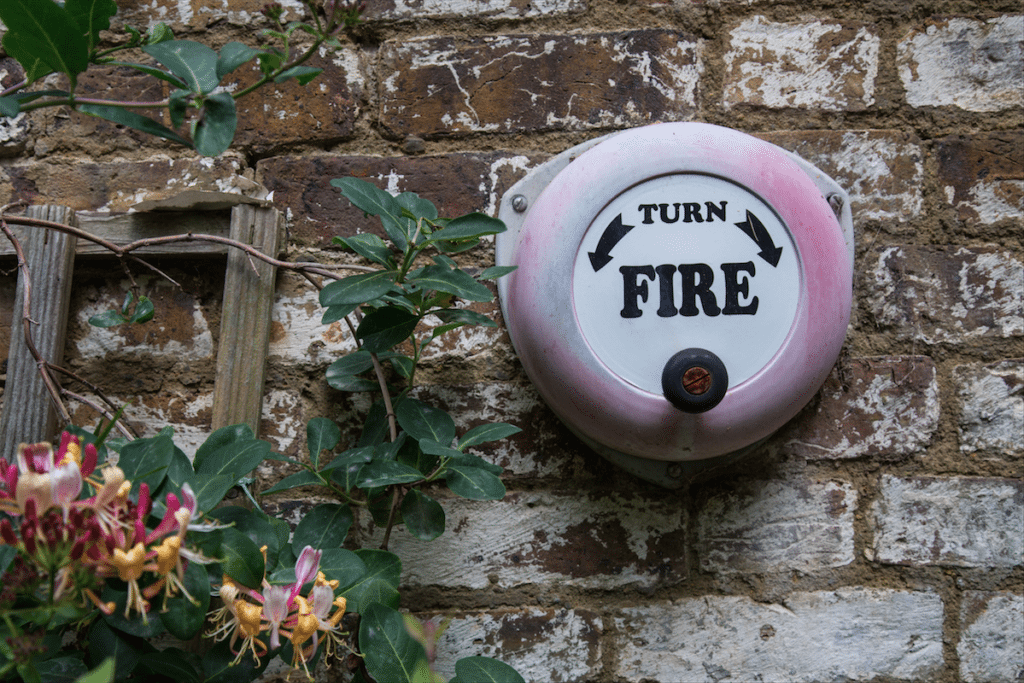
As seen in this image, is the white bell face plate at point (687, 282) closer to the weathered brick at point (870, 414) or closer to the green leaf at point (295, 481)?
the weathered brick at point (870, 414)

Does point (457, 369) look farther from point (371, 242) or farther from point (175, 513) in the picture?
point (175, 513)

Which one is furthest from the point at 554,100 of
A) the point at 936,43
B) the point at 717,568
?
the point at 717,568

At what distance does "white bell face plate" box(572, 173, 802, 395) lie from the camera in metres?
0.61

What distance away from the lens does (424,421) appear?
0.66 meters

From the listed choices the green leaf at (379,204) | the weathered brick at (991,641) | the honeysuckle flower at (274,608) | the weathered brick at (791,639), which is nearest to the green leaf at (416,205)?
the green leaf at (379,204)

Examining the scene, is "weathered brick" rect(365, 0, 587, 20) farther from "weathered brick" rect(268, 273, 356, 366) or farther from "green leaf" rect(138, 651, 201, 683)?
"green leaf" rect(138, 651, 201, 683)

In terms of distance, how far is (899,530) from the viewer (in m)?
0.71

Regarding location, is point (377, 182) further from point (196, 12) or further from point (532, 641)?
point (532, 641)

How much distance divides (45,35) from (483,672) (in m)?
0.59

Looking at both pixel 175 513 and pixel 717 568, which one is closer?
pixel 175 513

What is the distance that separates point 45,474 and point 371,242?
1.06ft

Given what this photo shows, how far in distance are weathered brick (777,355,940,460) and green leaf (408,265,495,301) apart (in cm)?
37

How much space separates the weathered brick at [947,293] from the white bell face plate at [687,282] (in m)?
0.18

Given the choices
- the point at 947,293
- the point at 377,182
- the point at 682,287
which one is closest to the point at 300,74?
the point at 377,182
